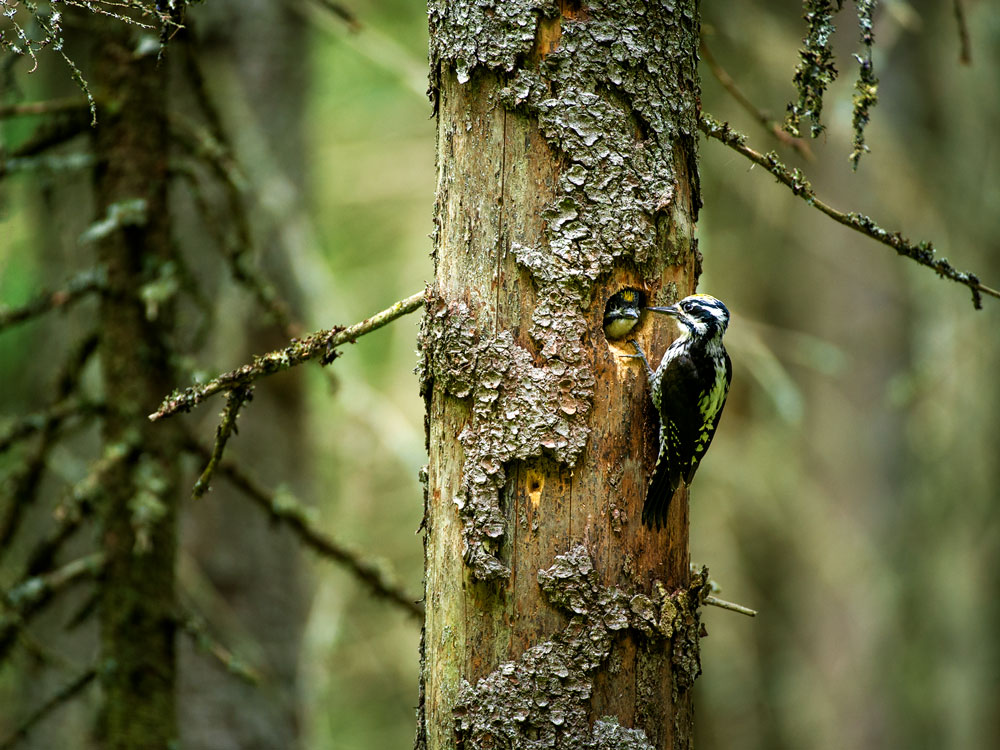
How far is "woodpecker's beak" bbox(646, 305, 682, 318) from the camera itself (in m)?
2.39

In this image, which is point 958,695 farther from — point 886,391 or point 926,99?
point 926,99

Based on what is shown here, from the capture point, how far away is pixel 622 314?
236 centimetres

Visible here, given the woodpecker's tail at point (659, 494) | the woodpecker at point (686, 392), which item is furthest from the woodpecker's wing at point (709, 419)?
the woodpecker's tail at point (659, 494)

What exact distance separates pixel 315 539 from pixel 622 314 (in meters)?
1.80

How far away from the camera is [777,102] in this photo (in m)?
8.10

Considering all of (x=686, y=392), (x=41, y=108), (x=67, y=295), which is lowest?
(x=686, y=392)

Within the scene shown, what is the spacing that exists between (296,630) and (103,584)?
223cm

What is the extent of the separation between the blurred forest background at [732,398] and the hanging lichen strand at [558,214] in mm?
1937

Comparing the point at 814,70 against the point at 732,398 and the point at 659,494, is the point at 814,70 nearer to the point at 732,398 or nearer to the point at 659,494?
the point at 659,494

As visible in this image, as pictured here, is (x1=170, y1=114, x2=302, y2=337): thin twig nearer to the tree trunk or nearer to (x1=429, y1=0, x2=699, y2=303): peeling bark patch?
the tree trunk

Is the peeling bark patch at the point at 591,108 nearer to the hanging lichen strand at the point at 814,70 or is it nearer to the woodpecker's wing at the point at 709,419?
the hanging lichen strand at the point at 814,70

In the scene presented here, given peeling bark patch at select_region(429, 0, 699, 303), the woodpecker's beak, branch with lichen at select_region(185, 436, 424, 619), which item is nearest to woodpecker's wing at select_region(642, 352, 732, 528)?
the woodpecker's beak

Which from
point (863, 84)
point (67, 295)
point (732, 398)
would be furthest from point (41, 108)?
point (732, 398)

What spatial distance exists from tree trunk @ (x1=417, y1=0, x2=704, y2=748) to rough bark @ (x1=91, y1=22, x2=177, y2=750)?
1426mm
